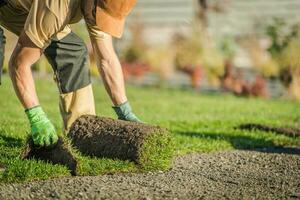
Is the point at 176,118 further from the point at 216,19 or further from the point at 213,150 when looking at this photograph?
the point at 216,19

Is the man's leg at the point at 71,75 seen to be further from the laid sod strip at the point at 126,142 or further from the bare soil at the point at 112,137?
the laid sod strip at the point at 126,142

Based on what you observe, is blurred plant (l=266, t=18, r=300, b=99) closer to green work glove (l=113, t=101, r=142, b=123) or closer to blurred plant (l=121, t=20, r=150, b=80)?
blurred plant (l=121, t=20, r=150, b=80)

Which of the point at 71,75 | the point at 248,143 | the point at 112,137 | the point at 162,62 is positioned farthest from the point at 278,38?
the point at 112,137

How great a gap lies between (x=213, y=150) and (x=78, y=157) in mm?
A: 2057

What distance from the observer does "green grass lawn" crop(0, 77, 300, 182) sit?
5.77m

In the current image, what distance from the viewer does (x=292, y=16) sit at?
21828 mm

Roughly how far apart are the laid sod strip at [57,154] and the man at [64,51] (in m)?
0.08

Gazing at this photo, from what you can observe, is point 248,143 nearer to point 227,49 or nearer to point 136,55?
point 227,49

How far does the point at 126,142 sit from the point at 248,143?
240cm

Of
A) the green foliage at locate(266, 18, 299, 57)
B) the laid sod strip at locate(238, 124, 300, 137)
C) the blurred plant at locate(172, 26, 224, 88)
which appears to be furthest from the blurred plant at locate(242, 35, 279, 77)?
the laid sod strip at locate(238, 124, 300, 137)

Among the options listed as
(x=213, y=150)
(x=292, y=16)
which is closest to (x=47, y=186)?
(x=213, y=150)

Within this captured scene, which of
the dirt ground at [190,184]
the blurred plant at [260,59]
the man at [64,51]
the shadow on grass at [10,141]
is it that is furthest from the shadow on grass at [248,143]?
the blurred plant at [260,59]

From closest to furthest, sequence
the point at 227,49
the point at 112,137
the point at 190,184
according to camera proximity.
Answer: the point at 190,184
the point at 112,137
the point at 227,49

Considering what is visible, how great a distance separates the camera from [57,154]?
19.4 ft
